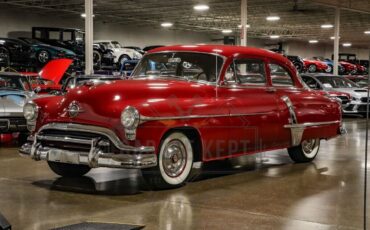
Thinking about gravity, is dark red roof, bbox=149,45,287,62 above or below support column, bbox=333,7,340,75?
below

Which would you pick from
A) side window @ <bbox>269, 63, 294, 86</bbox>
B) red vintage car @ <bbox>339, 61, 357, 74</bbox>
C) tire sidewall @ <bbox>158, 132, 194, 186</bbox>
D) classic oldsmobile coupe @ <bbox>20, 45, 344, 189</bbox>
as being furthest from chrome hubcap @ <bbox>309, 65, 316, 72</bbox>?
tire sidewall @ <bbox>158, 132, 194, 186</bbox>

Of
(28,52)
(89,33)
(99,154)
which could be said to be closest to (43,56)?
(28,52)

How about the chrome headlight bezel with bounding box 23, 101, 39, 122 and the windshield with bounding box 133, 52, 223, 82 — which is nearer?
the chrome headlight bezel with bounding box 23, 101, 39, 122

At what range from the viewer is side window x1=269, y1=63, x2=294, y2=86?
7.69 meters

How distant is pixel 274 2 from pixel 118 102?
818 inches

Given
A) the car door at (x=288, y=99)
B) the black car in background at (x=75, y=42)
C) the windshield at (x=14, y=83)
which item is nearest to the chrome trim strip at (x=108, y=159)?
the car door at (x=288, y=99)

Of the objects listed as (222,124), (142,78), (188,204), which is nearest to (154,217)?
(188,204)

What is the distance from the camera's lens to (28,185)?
6.52 metres

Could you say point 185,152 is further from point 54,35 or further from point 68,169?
point 54,35

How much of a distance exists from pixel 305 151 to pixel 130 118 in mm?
3879

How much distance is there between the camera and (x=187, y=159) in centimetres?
641

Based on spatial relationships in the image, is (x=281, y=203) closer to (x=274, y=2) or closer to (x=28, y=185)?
(x=28, y=185)

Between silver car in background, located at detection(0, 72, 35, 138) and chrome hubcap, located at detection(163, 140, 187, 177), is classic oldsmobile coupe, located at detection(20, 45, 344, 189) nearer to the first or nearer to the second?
chrome hubcap, located at detection(163, 140, 187, 177)

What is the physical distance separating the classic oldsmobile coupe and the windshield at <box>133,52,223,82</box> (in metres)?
0.01
